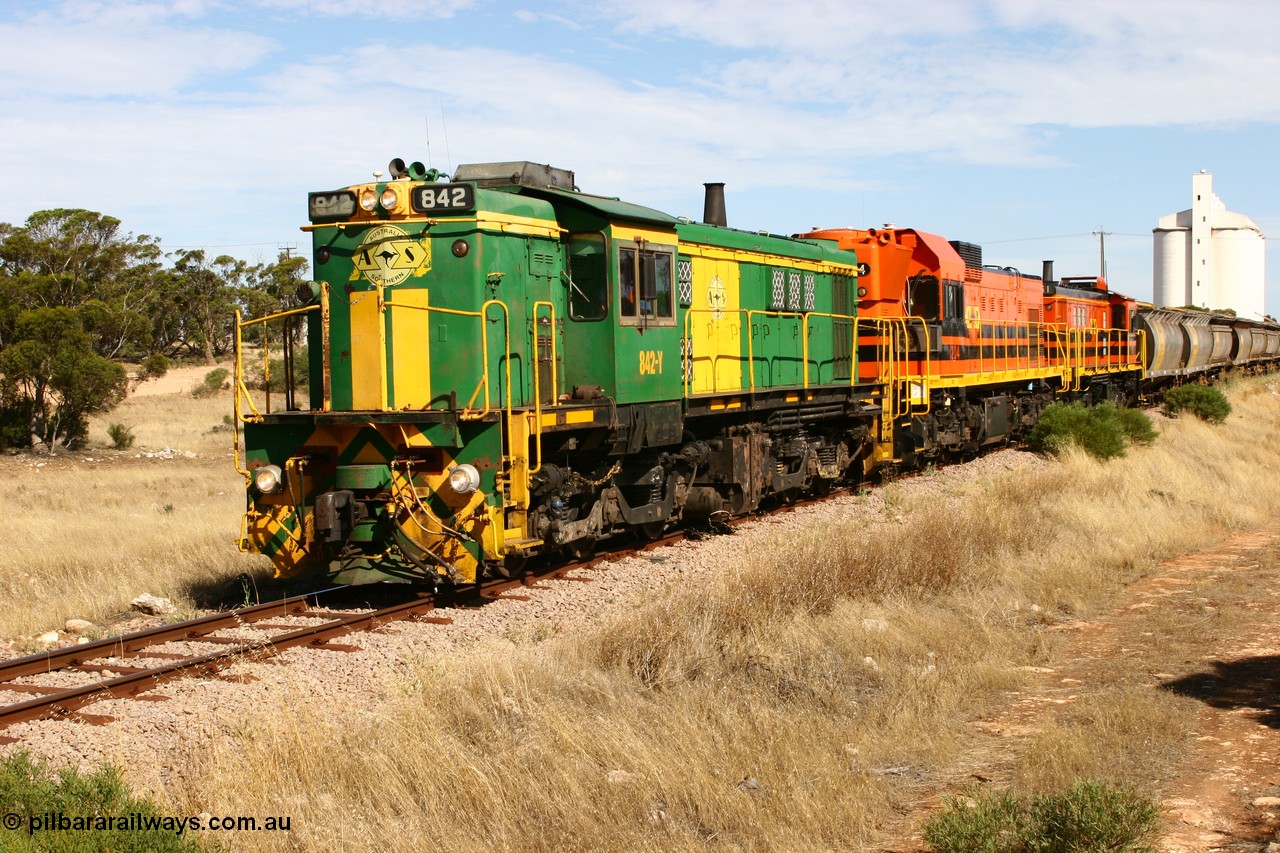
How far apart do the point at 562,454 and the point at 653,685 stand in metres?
3.65

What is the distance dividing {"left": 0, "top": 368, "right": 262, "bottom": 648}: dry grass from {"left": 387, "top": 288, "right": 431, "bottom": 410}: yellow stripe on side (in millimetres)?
2800

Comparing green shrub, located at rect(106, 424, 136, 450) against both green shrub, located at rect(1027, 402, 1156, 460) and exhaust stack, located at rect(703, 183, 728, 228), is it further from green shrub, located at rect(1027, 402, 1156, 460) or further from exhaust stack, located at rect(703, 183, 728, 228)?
green shrub, located at rect(1027, 402, 1156, 460)

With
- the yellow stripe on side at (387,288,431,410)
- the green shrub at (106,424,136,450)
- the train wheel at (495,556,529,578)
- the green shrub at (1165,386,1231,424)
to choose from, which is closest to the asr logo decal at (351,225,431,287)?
the yellow stripe on side at (387,288,431,410)

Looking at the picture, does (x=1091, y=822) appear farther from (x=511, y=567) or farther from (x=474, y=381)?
(x=511, y=567)

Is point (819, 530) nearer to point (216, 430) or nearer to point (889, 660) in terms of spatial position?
point (889, 660)

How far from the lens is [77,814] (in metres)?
5.02

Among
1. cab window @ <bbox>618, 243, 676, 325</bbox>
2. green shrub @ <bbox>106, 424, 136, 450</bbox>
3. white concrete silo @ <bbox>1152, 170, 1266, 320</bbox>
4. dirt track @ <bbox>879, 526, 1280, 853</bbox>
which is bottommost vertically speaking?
dirt track @ <bbox>879, 526, 1280, 853</bbox>

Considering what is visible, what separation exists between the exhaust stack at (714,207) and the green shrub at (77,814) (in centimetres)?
1053

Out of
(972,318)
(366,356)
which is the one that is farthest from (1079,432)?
(366,356)

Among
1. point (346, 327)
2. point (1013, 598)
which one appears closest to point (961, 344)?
point (1013, 598)

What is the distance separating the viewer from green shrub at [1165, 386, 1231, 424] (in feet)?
97.8

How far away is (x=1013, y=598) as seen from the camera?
33.4 feet

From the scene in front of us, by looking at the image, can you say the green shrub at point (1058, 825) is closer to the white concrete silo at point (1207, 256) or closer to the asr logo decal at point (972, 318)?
the asr logo decal at point (972, 318)

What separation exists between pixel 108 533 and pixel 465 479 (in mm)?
6745
